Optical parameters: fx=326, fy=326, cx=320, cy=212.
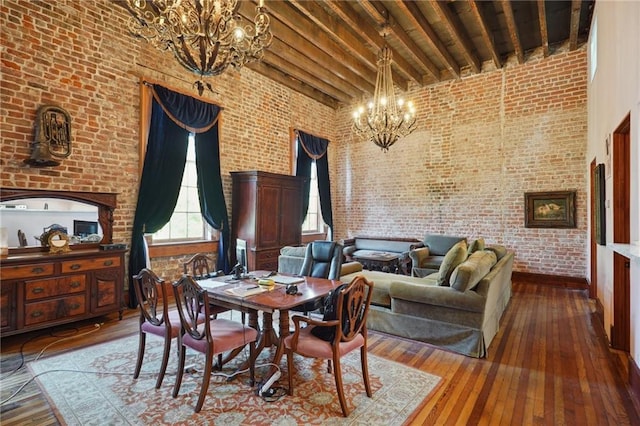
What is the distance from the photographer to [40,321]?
3.35m

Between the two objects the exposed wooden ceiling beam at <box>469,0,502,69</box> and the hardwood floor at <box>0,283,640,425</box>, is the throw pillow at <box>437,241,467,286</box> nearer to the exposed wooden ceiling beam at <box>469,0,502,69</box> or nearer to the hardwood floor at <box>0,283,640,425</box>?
the hardwood floor at <box>0,283,640,425</box>

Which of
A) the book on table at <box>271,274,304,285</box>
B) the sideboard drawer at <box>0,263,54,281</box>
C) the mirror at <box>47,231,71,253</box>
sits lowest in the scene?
the book on table at <box>271,274,304,285</box>

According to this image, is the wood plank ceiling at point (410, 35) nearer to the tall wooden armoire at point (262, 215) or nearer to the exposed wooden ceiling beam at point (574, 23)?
the exposed wooden ceiling beam at point (574, 23)

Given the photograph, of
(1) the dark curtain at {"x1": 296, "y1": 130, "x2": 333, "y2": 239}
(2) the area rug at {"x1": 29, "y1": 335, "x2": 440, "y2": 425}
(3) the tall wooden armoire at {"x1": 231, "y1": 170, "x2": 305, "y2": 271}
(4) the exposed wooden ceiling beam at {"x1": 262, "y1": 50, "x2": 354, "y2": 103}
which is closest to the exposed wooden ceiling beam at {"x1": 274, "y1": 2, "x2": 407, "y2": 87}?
(4) the exposed wooden ceiling beam at {"x1": 262, "y1": 50, "x2": 354, "y2": 103}

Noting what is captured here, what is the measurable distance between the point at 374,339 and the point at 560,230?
4677mm

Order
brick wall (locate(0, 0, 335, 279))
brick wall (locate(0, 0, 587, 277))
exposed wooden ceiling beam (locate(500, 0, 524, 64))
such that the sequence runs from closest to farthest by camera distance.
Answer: brick wall (locate(0, 0, 335, 279)) < brick wall (locate(0, 0, 587, 277)) < exposed wooden ceiling beam (locate(500, 0, 524, 64))

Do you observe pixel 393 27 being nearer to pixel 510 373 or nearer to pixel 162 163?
pixel 162 163

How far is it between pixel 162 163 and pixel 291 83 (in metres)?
3.64

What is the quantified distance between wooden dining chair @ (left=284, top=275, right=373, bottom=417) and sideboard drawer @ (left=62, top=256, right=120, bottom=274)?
8.79ft

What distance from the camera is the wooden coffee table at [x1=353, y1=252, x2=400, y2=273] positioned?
609 centimetres

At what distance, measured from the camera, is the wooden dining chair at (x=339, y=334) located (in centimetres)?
222

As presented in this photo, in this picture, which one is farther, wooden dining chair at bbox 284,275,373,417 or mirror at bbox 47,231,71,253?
mirror at bbox 47,231,71,253

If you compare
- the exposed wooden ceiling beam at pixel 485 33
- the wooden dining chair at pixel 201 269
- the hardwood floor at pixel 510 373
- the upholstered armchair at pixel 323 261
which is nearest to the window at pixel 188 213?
the hardwood floor at pixel 510 373

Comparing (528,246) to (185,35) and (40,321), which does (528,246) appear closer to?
(185,35)
